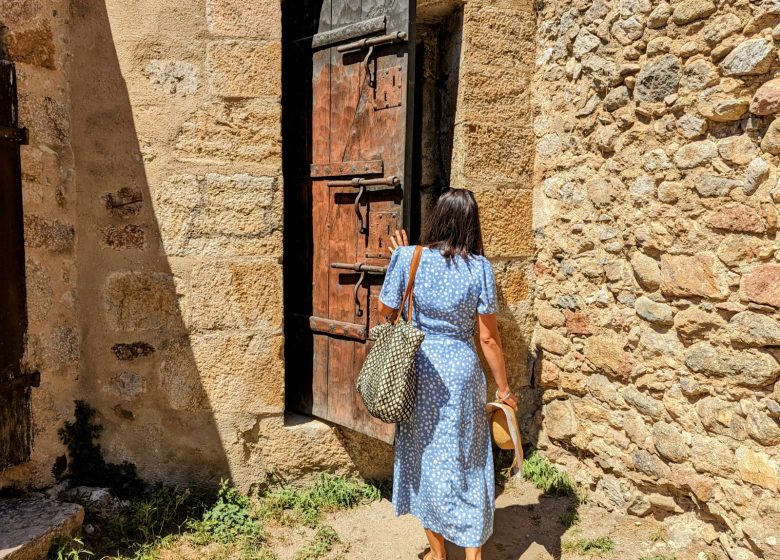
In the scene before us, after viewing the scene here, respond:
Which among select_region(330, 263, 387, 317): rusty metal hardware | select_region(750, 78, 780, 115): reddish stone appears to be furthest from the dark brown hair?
select_region(750, 78, 780, 115): reddish stone

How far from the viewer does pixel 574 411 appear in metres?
3.23

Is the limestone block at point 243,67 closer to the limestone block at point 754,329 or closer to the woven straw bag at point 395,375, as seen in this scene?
the woven straw bag at point 395,375

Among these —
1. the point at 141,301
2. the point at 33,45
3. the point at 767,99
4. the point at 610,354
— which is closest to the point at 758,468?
the point at 610,354

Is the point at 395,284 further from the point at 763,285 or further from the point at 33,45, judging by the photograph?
the point at 33,45

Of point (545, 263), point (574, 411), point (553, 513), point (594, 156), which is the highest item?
point (594, 156)

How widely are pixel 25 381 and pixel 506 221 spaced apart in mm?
2517

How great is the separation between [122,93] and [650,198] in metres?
2.53

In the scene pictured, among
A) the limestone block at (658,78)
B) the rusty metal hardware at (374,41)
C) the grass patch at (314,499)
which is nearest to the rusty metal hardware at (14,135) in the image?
the rusty metal hardware at (374,41)

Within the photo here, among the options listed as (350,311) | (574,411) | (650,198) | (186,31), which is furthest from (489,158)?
(186,31)

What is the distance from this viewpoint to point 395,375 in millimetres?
2279

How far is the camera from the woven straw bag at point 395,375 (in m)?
2.28

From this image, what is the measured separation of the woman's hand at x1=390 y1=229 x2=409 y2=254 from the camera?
2752 mm

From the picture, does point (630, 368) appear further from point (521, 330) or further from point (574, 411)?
point (521, 330)

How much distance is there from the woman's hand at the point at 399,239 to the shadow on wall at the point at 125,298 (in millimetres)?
1020
